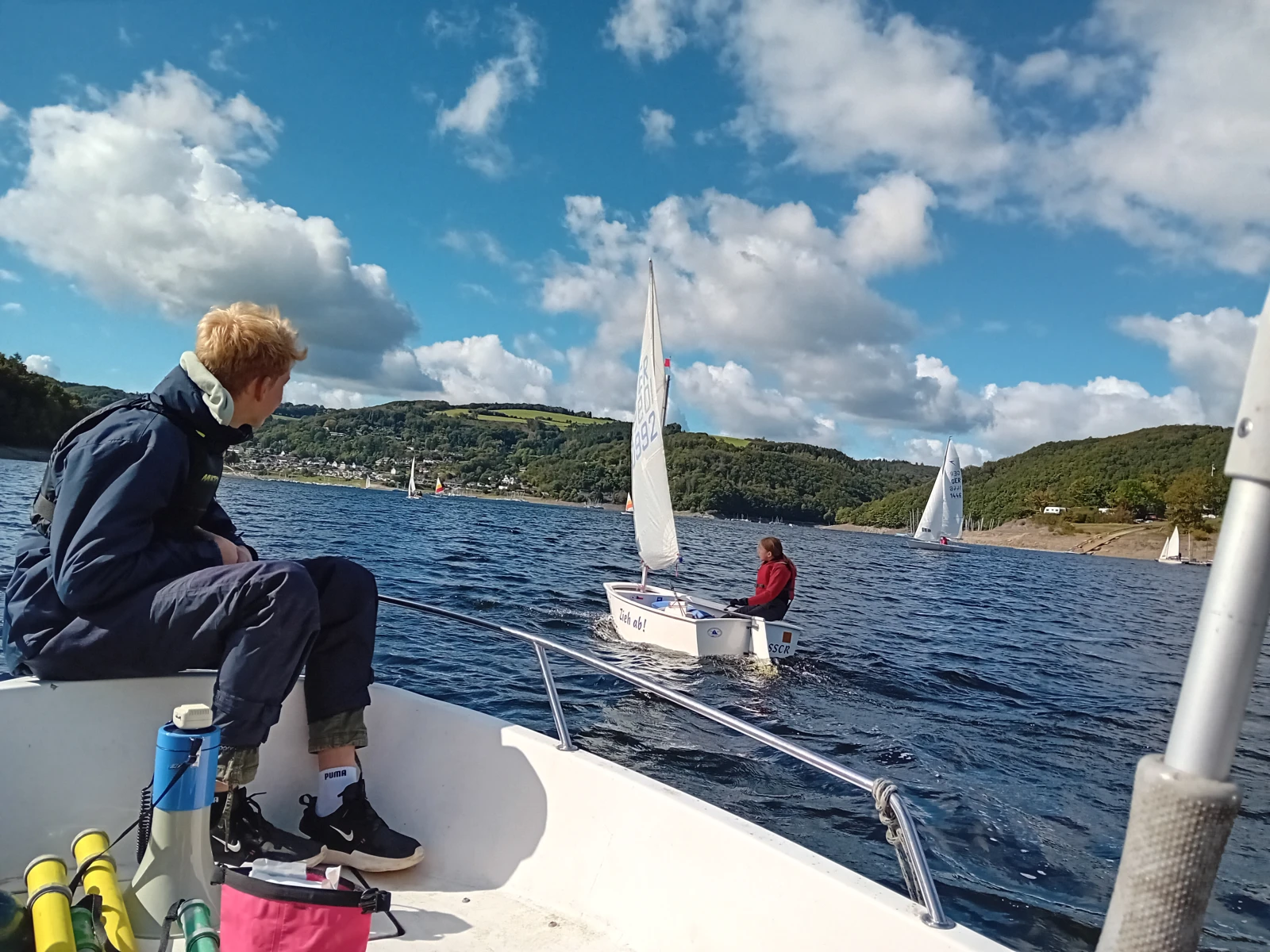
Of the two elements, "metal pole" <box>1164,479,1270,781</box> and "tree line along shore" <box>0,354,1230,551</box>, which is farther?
"tree line along shore" <box>0,354,1230,551</box>

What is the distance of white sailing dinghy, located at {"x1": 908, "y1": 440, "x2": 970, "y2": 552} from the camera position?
6800cm

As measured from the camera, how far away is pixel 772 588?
13953 millimetres

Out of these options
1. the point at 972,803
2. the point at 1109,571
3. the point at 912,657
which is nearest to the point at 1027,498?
the point at 1109,571

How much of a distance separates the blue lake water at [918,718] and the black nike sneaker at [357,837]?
4.03 metres

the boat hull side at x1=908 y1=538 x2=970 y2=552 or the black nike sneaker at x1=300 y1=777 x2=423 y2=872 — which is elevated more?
the boat hull side at x1=908 y1=538 x2=970 y2=552

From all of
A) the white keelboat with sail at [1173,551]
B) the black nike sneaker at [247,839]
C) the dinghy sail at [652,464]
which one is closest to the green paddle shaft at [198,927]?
the black nike sneaker at [247,839]

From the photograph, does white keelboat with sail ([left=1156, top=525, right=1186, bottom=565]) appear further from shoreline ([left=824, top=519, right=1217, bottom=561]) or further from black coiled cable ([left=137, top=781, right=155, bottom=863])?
black coiled cable ([left=137, top=781, right=155, bottom=863])

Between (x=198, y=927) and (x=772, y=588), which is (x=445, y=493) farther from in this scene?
(x=198, y=927)

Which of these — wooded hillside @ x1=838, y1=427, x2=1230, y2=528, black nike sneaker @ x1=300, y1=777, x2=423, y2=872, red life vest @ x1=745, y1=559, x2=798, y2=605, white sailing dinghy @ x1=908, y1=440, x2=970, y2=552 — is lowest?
black nike sneaker @ x1=300, y1=777, x2=423, y2=872

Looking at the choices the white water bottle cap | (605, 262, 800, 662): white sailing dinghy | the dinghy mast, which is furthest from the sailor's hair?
the dinghy mast

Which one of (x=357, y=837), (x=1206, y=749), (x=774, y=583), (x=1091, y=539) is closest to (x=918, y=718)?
(x=774, y=583)

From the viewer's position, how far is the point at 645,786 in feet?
8.63

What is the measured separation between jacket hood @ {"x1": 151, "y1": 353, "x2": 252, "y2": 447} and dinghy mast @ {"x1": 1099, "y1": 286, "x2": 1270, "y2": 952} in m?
2.42

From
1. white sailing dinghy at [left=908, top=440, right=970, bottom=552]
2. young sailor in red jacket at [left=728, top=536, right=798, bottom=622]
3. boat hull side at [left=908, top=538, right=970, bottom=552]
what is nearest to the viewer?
young sailor in red jacket at [left=728, top=536, right=798, bottom=622]
